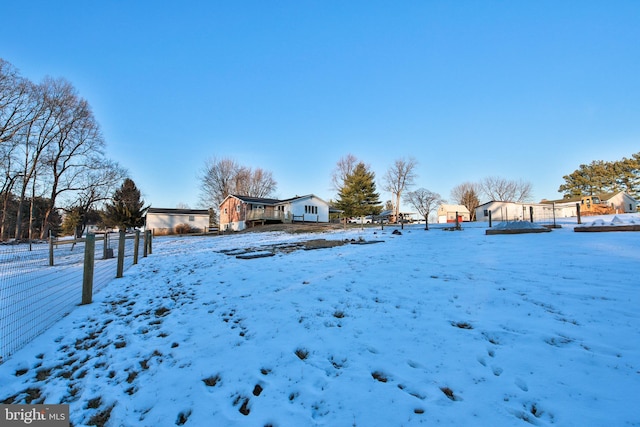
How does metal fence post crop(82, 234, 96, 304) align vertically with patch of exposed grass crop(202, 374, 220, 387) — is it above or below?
above

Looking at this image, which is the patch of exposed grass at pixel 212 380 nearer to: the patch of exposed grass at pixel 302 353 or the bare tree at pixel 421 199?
the patch of exposed grass at pixel 302 353

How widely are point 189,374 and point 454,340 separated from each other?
3.03m

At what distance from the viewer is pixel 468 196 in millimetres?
59656

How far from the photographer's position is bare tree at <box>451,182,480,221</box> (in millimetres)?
58188

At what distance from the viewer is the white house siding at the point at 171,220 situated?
4112cm

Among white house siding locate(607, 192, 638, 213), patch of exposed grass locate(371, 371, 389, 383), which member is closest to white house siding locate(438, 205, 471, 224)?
white house siding locate(607, 192, 638, 213)

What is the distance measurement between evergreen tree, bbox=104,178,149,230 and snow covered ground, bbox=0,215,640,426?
39735 mm

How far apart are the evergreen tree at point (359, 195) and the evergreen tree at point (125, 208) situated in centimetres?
2888

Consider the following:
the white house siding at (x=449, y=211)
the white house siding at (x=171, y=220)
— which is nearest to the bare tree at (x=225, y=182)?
the white house siding at (x=171, y=220)

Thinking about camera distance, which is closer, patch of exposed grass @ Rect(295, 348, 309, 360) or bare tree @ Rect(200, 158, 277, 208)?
patch of exposed grass @ Rect(295, 348, 309, 360)

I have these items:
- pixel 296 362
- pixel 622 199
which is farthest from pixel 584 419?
pixel 622 199

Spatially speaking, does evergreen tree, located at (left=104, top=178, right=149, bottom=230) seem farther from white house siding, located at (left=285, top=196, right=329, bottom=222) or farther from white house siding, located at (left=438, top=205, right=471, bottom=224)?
white house siding, located at (left=438, top=205, right=471, bottom=224)

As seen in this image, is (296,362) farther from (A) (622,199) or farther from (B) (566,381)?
(A) (622,199)

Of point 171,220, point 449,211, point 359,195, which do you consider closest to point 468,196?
point 449,211
